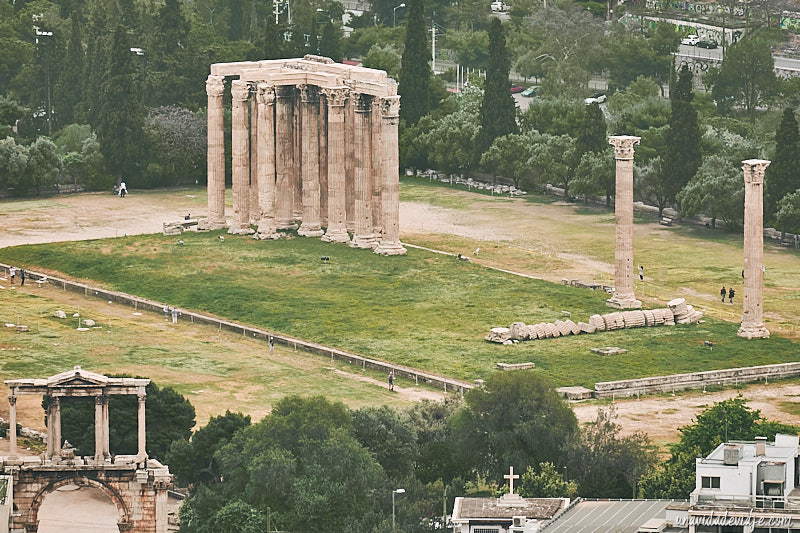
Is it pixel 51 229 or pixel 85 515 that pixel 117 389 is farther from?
pixel 51 229

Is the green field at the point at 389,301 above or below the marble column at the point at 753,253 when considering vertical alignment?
below

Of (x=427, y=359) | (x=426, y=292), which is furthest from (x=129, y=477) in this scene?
(x=426, y=292)

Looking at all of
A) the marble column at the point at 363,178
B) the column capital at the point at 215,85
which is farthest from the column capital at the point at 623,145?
the column capital at the point at 215,85

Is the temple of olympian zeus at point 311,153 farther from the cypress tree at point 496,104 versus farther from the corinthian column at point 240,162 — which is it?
the cypress tree at point 496,104

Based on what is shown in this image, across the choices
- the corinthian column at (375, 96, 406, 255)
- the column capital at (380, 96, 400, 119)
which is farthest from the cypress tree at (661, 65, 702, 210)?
the corinthian column at (375, 96, 406, 255)

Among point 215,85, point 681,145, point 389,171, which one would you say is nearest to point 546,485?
point 389,171
